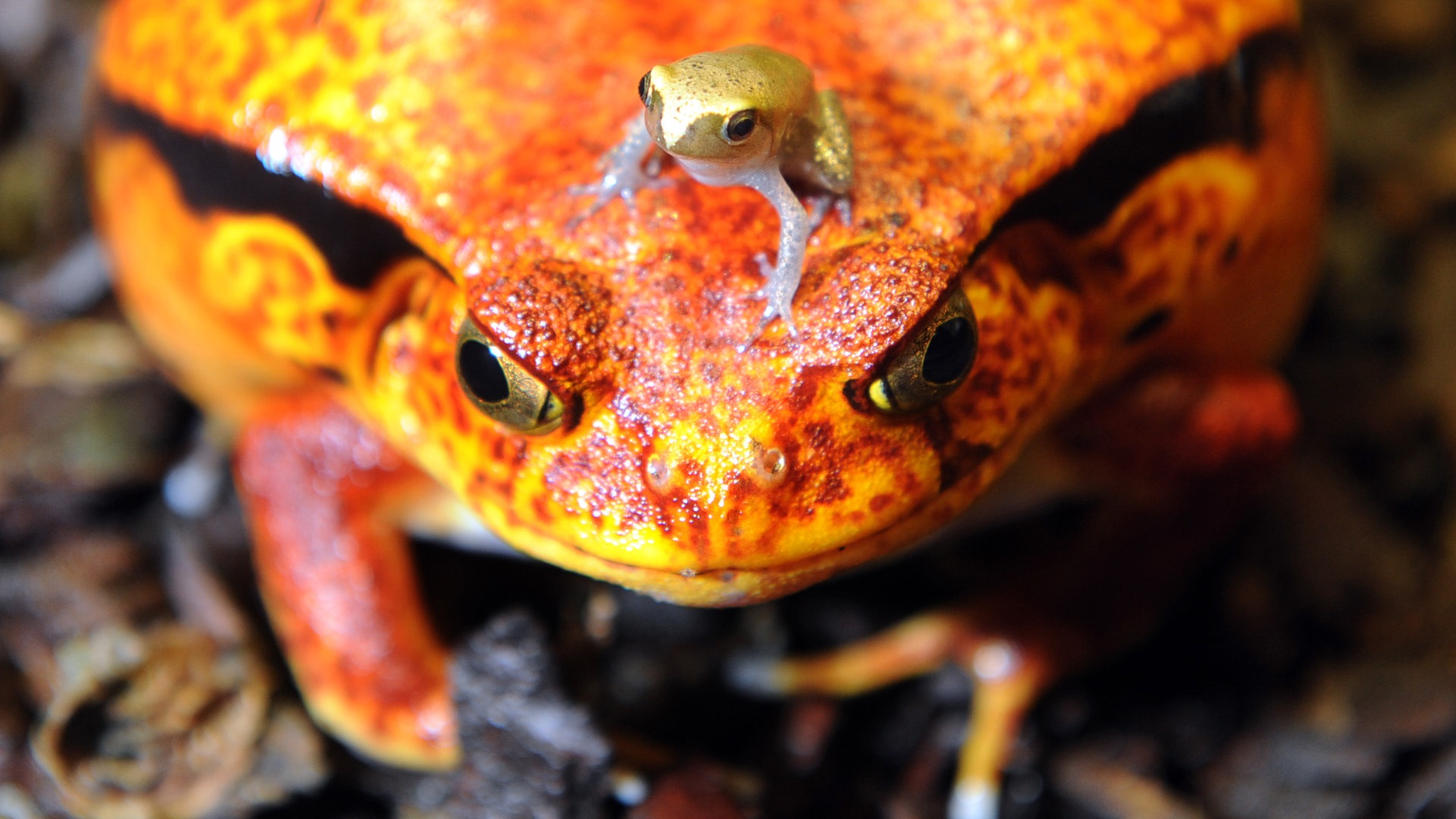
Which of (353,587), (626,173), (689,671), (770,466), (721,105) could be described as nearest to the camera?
(721,105)

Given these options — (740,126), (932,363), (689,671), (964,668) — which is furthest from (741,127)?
(964,668)

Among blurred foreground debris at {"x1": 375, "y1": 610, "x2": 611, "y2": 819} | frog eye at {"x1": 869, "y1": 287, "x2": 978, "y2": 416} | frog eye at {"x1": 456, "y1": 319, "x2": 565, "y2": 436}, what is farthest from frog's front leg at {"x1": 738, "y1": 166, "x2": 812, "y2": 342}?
blurred foreground debris at {"x1": 375, "y1": 610, "x2": 611, "y2": 819}

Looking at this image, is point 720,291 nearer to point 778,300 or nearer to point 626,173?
point 778,300

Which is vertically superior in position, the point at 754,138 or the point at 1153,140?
the point at 1153,140

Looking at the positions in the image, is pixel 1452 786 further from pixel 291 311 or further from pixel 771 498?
pixel 291 311

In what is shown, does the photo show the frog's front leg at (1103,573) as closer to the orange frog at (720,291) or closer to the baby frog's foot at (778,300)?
the orange frog at (720,291)

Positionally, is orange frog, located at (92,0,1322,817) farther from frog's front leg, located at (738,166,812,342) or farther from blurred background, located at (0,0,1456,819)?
blurred background, located at (0,0,1456,819)
